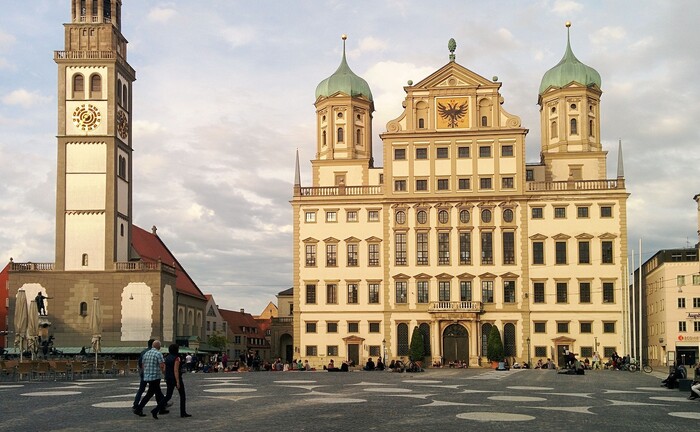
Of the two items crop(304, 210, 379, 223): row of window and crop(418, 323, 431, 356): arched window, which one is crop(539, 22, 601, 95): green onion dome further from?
crop(418, 323, 431, 356): arched window

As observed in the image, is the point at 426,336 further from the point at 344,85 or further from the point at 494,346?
the point at 344,85

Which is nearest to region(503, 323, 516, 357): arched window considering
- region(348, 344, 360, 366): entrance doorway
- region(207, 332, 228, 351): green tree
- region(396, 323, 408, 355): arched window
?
region(396, 323, 408, 355): arched window

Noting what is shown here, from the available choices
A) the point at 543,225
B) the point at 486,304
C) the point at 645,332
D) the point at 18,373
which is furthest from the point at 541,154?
the point at 18,373

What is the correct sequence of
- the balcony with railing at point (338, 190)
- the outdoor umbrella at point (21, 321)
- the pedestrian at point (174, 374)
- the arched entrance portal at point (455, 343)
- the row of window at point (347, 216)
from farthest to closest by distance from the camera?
the balcony with railing at point (338, 190), the row of window at point (347, 216), the arched entrance portal at point (455, 343), the outdoor umbrella at point (21, 321), the pedestrian at point (174, 374)

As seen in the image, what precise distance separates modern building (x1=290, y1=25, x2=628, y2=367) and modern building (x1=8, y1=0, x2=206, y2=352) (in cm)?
1560

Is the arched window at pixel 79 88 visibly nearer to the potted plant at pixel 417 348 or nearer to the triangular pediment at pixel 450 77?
the triangular pediment at pixel 450 77

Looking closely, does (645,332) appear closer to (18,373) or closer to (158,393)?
(18,373)

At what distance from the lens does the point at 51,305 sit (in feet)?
224

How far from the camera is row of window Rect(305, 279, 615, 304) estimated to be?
251 ft

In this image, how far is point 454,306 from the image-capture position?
253ft

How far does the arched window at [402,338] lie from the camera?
78.0 m

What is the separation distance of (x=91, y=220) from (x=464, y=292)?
102 ft

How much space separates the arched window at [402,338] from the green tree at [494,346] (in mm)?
7130

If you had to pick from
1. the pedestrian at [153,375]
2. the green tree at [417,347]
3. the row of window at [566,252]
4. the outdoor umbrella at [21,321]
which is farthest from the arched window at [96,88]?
the pedestrian at [153,375]
